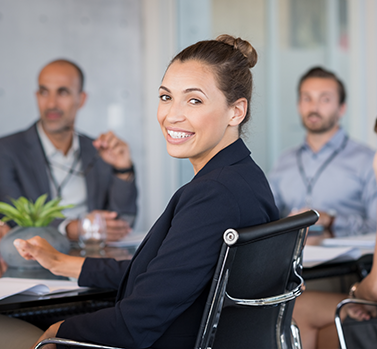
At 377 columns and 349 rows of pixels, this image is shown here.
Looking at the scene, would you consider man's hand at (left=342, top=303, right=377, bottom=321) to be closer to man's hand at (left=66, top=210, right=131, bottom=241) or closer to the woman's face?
the woman's face

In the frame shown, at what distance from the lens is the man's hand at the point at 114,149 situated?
2.71 m

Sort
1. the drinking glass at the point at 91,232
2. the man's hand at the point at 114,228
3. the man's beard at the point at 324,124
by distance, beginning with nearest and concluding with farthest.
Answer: the drinking glass at the point at 91,232
the man's hand at the point at 114,228
the man's beard at the point at 324,124

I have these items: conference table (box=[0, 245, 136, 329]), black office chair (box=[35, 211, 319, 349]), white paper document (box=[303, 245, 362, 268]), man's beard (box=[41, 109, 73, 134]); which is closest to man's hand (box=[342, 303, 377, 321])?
white paper document (box=[303, 245, 362, 268])

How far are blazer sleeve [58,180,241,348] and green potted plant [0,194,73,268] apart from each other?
68cm

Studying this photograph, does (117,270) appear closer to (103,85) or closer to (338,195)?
(338,195)

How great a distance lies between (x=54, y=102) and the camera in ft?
11.3

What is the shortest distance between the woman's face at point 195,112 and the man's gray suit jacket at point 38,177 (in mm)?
1795

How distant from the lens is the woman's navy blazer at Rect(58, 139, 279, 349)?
104 cm

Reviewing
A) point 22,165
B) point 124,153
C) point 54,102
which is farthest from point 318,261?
point 54,102

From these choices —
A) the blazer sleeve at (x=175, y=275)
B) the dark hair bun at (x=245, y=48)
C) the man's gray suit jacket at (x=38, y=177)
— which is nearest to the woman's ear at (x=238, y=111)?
the dark hair bun at (x=245, y=48)

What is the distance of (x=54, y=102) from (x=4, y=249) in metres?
1.94

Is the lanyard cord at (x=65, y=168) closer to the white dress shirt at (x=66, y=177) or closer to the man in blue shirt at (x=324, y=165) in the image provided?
the white dress shirt at (x=66, y=177)

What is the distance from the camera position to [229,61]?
1.28 meters

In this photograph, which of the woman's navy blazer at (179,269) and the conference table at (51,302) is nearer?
the woman's navy blazer at (179,269)
